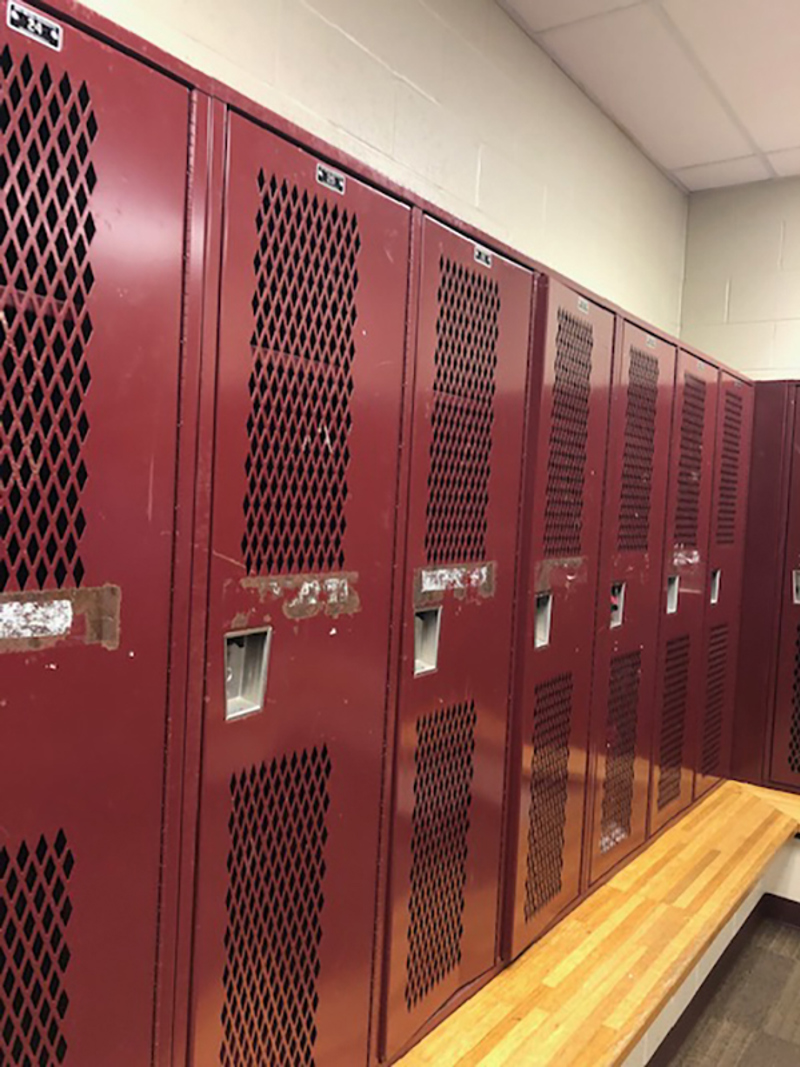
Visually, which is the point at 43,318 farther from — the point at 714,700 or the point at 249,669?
the point at 714,700

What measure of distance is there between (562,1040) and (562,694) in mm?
849

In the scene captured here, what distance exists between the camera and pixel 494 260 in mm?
1929

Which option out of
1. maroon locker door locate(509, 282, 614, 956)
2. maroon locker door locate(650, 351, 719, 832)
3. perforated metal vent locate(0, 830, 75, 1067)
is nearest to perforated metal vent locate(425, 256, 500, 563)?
maroon locker door locate(509, 282, 614, 956)

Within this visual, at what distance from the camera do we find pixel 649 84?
10.8ft

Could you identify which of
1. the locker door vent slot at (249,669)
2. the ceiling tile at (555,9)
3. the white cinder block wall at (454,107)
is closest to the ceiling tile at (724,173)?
the white cinder block wall at (454,107)

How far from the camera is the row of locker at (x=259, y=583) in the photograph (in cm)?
107

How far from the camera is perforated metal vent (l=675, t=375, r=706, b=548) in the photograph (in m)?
3.07

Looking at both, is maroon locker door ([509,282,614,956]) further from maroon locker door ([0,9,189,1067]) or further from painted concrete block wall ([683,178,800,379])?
painted concrete block wall ([683,178,800,379])

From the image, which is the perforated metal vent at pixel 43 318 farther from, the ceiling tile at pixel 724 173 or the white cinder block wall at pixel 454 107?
the ceiling tile at pixel 724 173

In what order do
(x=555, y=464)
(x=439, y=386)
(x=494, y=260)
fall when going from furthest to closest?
(x=555, y=464)
(x=494, y=260)
(x=439, y=386)

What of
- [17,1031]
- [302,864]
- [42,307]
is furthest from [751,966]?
[42,307]

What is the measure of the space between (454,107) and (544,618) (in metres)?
1.65

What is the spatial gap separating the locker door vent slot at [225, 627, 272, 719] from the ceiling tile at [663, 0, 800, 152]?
8.58 feet

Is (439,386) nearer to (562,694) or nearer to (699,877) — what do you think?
(562,694)
